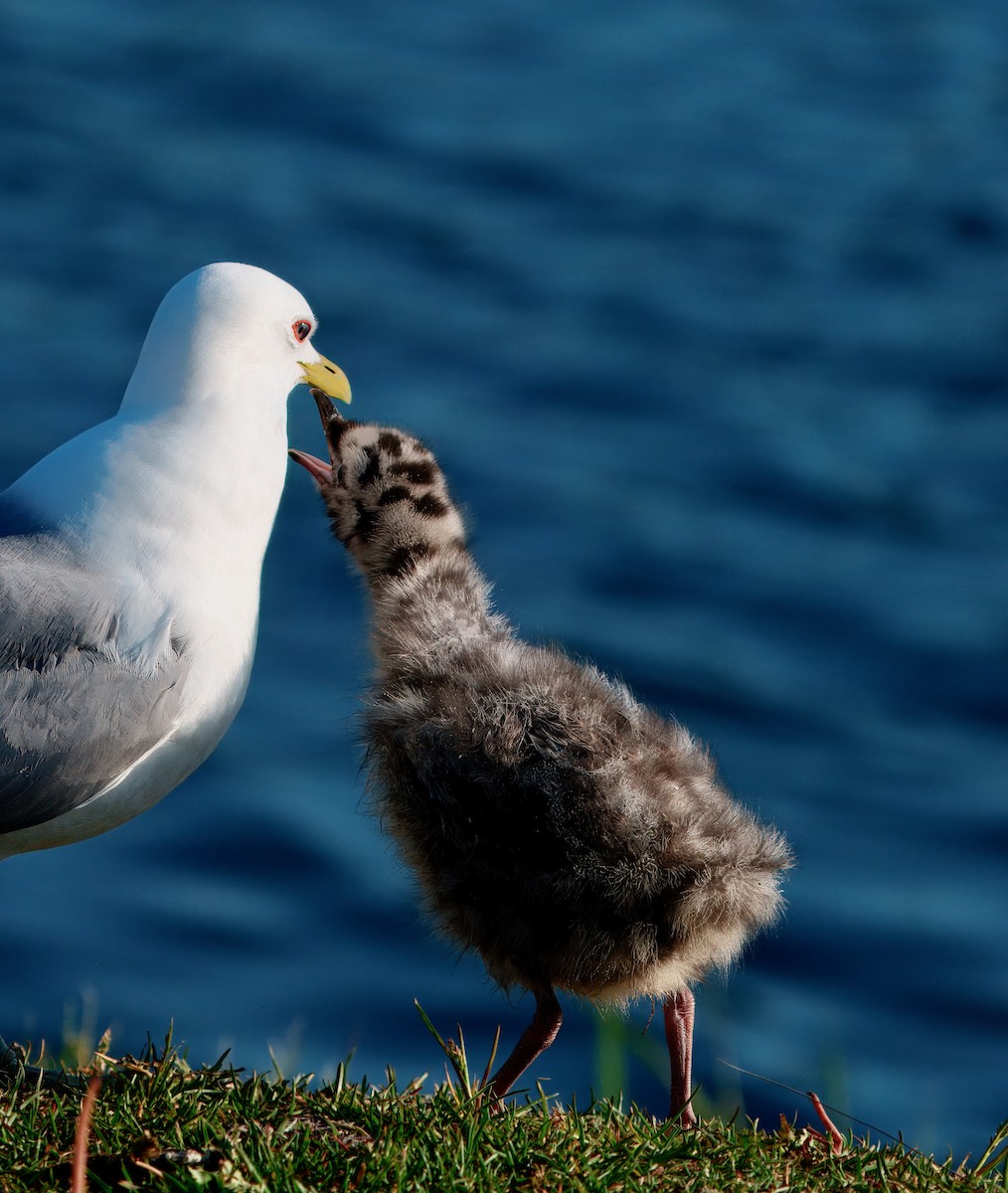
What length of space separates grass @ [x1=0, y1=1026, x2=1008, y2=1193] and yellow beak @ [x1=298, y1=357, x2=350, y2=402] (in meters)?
2.19

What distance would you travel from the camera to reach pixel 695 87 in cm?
1692

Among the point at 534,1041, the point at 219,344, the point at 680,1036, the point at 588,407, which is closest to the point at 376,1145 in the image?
the point at 534,1041

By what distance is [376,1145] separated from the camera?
4.38m

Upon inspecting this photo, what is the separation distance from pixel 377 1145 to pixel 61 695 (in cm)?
163

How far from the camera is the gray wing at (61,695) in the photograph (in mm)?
5285

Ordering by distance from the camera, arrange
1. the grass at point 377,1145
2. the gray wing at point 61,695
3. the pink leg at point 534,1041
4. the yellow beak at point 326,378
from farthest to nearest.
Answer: the yellow beak at point 326,378
the pink leg at point 534,1041
the gray wing at point 61,695
the grass at point 377,1145

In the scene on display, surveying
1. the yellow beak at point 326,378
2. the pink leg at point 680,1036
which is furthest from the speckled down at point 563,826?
the yellow beak at point 326,378

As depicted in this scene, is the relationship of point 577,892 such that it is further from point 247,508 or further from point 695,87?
point 695,87

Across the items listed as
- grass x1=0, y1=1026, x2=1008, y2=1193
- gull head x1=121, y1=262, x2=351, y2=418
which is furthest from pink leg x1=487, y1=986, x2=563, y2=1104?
gull head x1=121, y1=262, x2=351, y2=418

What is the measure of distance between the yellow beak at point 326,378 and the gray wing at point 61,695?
1.17m

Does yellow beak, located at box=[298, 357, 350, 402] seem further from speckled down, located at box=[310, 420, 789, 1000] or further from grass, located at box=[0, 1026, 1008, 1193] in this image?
grass, located at box=[0, 1026, 1008, 1193]

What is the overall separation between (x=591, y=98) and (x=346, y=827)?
26.0 ft

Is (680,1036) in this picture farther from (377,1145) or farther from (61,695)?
(61,695)

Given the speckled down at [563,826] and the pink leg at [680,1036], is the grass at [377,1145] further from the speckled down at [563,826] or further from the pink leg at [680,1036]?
the pink leg at [680,1036]
